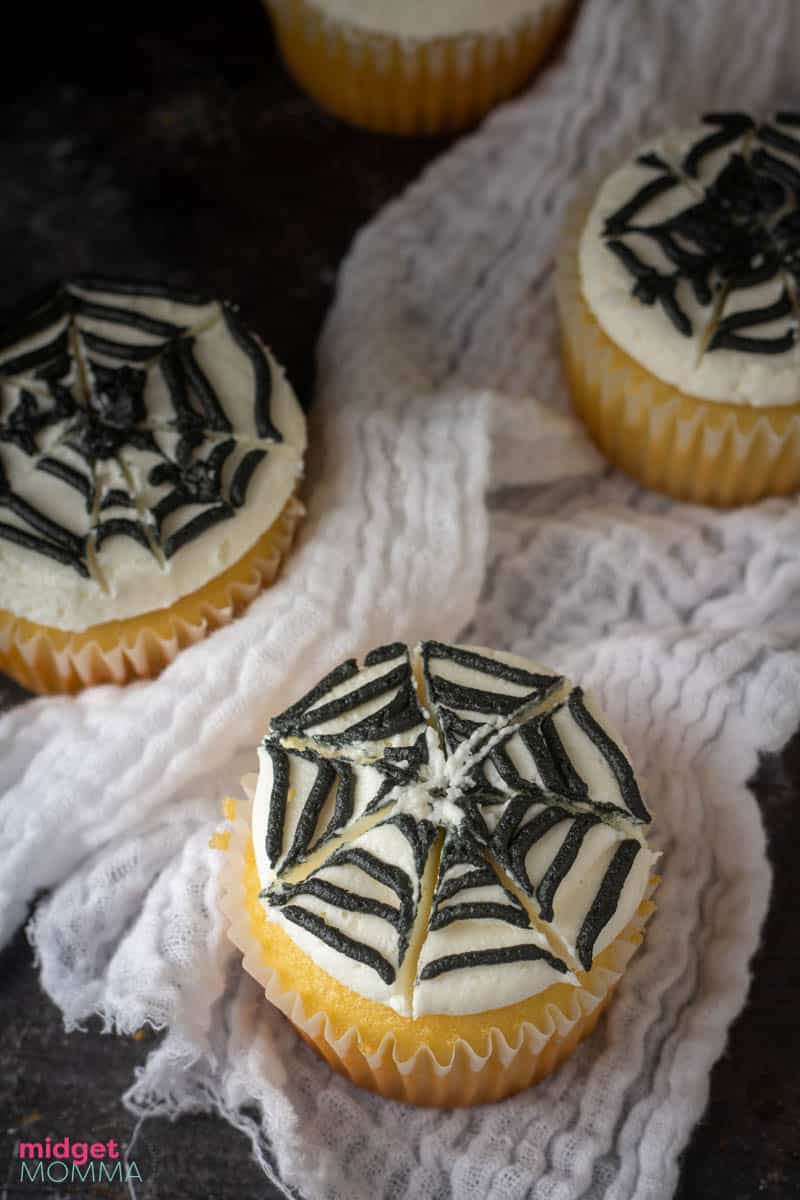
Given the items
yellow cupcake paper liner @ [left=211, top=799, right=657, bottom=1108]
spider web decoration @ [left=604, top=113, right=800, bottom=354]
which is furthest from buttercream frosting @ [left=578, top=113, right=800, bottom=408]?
yellow cupcake paper liner @ [left=211, top=799, right=657, bottom=1108]

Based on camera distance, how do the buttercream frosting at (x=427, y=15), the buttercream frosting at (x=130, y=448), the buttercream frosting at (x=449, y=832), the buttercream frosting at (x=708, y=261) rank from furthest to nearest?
the buttercream frosting at (x=427, y=15)
the buttercream frosting at (x=708, y=261)
the buttercream frosting at (x=130, y=448)
the buttercream frosting at (x=449, y=832)

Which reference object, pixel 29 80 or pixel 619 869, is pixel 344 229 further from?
pixel 619 869

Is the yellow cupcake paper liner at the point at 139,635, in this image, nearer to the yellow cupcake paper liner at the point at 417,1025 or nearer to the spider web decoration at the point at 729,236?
the yellow cupcake paper liner at the point at 417,1025

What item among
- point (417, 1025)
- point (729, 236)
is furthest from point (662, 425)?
point (417, 1025)

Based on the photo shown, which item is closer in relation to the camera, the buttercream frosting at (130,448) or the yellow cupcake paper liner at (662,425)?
the buttercream frosting at (130,448)

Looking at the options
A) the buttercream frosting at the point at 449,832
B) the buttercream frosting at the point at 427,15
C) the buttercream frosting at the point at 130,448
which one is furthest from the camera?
the buttercream frosting at the point at 427,15

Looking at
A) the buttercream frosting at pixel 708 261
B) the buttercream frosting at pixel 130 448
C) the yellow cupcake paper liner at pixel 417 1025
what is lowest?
the yellow cupcake paper liner at pixel 417 1025

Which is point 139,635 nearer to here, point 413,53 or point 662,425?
point 662,425

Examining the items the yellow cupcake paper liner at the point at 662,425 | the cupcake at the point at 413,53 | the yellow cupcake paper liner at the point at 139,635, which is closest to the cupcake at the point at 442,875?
the yellow cupcake paper liner at the point at 139,635
